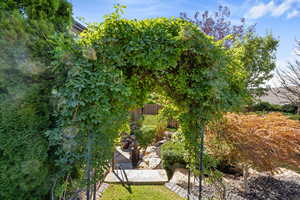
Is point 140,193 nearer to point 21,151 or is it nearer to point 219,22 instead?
point 21,151

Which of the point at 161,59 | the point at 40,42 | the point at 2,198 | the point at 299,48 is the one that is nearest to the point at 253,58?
the point at 299,48

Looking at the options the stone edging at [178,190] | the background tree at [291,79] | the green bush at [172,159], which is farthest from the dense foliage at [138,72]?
the background tree at [291,79]

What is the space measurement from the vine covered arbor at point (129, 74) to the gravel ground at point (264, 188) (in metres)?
1.77

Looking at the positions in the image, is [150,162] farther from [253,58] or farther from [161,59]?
[253,58]

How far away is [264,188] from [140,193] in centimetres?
322

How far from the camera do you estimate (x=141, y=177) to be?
14.2 feet

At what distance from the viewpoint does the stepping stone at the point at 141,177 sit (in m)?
4.11

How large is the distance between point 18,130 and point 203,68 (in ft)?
9.10

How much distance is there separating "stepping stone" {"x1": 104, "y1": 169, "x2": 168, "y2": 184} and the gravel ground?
588mm

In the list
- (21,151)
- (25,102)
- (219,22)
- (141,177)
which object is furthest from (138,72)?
(219,22)

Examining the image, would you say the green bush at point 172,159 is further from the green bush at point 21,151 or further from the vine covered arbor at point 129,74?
the green bush at point 21,151

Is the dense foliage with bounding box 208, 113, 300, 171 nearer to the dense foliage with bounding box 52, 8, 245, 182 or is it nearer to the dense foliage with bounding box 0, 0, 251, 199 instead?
the dense foliage with bounding box 52, 8, 245, 182

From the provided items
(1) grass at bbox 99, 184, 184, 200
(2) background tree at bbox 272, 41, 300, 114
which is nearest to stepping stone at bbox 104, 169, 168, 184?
(1) grass at bbox 99, 184, 184, 200

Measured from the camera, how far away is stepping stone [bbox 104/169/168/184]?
4.11 meters
